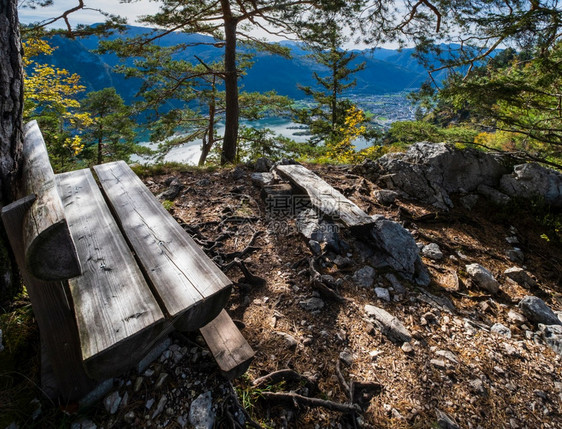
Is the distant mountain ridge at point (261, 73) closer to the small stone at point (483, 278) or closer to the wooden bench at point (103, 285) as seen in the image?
the small stone at point (483, 278)

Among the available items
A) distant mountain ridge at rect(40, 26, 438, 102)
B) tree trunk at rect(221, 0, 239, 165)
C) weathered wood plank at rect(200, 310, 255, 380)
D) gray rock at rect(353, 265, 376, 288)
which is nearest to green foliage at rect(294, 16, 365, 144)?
tree trunk at rect(221, 0, 239, 165)

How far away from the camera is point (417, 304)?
9.27 feet

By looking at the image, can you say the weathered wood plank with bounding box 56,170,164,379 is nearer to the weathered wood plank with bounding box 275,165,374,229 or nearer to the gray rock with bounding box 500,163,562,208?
the weathered wood plank with bounding box 275,165,374,229

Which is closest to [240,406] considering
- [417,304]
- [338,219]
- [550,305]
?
[417,304]

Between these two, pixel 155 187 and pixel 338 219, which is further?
pixel 155 187

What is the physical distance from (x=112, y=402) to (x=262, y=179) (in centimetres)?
402

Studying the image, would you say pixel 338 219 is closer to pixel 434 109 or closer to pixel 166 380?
pixel 166 380


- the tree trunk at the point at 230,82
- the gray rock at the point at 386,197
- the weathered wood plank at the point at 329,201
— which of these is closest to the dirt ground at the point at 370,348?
the weathered wood plank at the point at 329,201

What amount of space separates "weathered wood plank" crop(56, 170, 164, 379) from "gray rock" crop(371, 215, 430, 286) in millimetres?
2807

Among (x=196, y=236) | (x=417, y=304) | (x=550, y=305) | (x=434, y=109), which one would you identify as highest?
(x=434, y=109)

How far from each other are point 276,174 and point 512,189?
4707mm

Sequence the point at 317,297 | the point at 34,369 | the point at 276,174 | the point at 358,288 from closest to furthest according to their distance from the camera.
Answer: the point at 34,369 → the point at 317,297 → the point at 358,288 → the point at 276,174

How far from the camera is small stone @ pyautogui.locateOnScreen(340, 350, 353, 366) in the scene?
7.13 feet

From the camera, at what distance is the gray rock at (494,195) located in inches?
194
